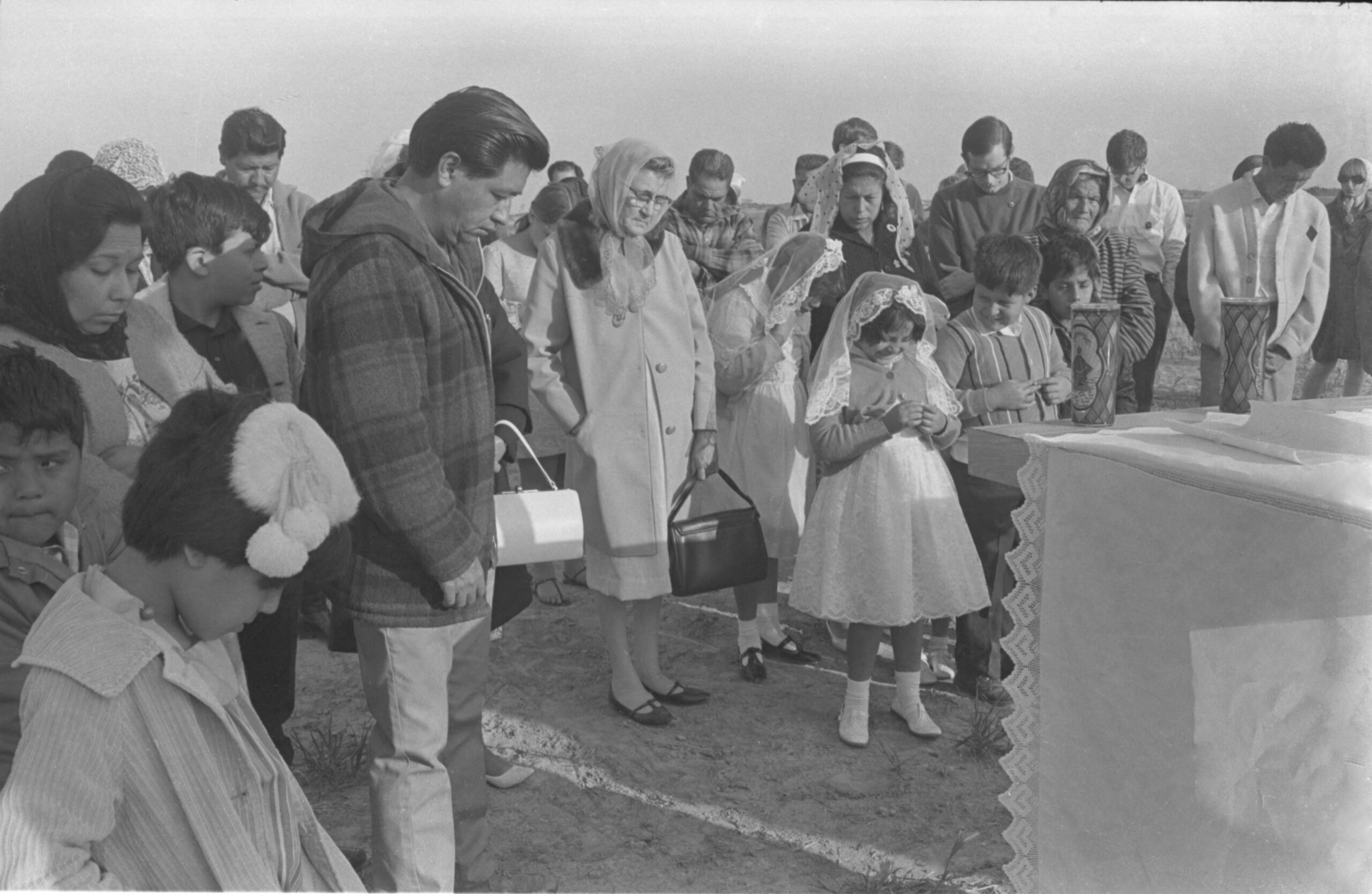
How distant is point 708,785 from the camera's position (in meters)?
3.80

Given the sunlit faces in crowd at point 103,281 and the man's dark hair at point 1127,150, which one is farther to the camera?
the man's dark hair at point 1127,150

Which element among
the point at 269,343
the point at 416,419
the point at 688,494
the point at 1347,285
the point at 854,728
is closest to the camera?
the point at 416,419

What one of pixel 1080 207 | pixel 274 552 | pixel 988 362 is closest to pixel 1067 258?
pixel 1080 207

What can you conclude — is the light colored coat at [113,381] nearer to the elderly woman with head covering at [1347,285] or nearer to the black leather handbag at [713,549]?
the black leather handbag at [713,549]

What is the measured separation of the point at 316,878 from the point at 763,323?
3222 mm

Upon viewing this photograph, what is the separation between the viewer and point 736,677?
4.68 meters

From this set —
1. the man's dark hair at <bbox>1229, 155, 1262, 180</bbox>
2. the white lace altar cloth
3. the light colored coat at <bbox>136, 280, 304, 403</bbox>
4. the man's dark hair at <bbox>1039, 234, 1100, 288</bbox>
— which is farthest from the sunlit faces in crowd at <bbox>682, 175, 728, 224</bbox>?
the man's dark hair at <bbox>1229, 155, 1262, 180</bbox>

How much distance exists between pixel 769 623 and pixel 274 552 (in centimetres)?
346

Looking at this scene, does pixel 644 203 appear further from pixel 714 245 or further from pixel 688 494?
pixel 714 245

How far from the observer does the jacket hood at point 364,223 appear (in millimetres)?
2514

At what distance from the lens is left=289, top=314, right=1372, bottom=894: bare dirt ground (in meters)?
3.31

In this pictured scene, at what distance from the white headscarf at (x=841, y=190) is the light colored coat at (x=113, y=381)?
2843 mm

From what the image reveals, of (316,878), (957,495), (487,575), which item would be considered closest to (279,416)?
(316,878)

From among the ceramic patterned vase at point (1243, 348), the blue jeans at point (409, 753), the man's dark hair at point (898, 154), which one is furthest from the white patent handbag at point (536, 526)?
the man's dark hair at point (898, 154)
